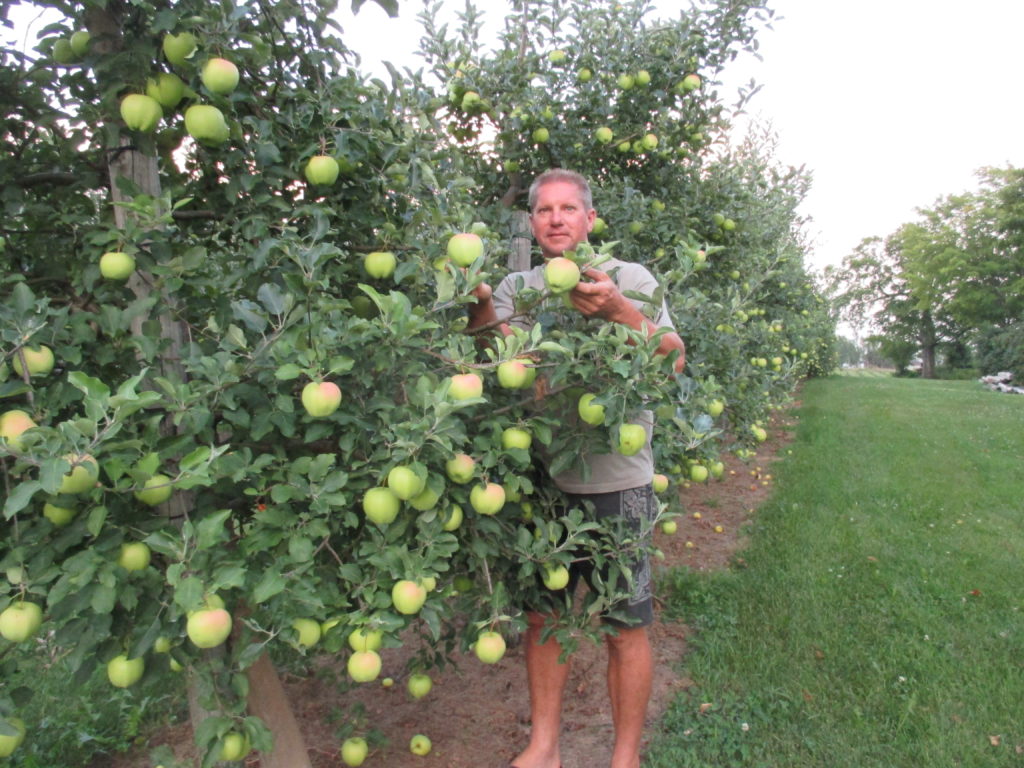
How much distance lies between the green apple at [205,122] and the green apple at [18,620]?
108 centimetres

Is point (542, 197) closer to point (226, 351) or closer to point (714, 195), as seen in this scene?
point (226, 351)

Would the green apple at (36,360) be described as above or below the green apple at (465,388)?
above

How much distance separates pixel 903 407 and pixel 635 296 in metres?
14.8

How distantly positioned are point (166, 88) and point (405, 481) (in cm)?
107

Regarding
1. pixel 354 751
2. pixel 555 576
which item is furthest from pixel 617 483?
pixel 354 751

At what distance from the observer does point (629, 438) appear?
6.09 feet

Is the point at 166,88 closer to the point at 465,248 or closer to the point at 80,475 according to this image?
the point at 465,248

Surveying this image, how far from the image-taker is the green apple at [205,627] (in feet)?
4.50

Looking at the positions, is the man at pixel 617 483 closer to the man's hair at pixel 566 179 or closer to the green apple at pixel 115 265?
the man's hair at pixel 566 179

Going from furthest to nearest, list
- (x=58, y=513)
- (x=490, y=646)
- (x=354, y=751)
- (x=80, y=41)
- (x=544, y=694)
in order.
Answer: (x=544, y=694), (x=354, y=751), (x=490, y=646), (x=80, y=41), (x=58, y=513)

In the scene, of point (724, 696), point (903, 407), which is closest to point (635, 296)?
point (724, 696)

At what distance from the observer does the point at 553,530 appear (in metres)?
2.11

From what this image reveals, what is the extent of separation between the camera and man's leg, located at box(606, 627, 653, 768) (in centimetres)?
247

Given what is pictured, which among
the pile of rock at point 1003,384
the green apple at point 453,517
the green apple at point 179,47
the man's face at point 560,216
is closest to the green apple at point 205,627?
the green apple at point 453,517
